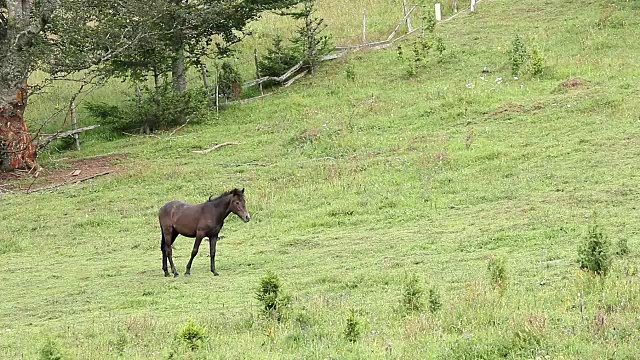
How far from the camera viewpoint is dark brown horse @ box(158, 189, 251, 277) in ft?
52.3

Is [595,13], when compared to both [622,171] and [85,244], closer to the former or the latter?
[622,171]

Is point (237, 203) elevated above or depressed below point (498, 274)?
above

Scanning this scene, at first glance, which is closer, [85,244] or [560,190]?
[560,190]

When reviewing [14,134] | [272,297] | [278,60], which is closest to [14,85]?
[14,134]

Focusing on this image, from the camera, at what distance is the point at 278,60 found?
36.8 m

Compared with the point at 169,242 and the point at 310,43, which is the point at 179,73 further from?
the point at 169,242

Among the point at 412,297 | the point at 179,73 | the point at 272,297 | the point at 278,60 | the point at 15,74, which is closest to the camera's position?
the point at 412,297

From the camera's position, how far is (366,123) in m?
28.0

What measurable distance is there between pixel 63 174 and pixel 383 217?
44.0 feet

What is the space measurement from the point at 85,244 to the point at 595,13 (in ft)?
79.8

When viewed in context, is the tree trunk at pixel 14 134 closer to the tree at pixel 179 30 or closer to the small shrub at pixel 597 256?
the tree at pixel 179 30

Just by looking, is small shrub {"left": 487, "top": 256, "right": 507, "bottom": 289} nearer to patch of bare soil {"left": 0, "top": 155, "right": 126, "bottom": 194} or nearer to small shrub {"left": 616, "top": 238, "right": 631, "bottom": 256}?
small shrub {"left": 616, "top": 238, "right": 631, "bottom": 256}

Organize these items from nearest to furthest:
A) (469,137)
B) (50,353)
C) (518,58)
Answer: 1. (50,353)
2. (469,137)
3. (518,58)

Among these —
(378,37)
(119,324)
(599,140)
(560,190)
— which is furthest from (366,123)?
(119,324)
